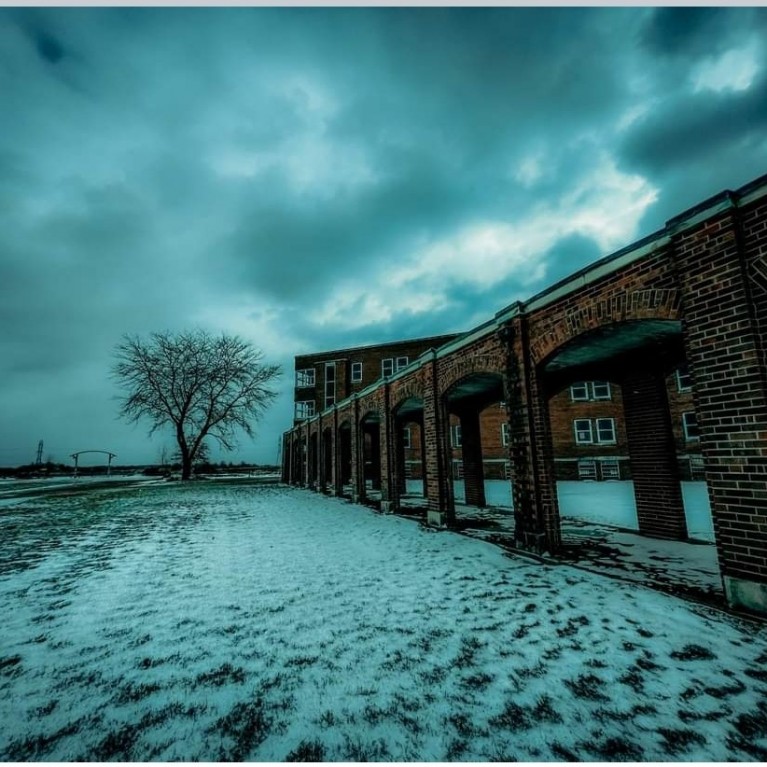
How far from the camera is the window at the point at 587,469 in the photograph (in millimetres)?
22641

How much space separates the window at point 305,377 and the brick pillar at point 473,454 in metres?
21.6

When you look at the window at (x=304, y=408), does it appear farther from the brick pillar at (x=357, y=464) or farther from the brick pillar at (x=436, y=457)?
the brick pillar at (x=436, y=457)

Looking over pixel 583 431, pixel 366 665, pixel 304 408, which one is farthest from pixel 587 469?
pixel 366 665

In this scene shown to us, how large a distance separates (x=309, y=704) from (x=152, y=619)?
2289 millimetres

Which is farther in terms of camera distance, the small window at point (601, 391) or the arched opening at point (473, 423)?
the small window at point (601, 391)

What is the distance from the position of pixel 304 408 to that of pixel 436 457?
24233mm

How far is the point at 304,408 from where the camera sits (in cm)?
3206

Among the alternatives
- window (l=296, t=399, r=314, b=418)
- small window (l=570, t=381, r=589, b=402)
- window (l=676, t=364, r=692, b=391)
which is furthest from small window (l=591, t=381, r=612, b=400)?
window (l=296, t=399, r=314, b=418)

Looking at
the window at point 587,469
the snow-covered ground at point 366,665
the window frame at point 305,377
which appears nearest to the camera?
the snow-covered ground at point 366,665

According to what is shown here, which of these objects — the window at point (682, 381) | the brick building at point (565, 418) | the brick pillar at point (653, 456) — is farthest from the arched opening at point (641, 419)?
the window at point (682, 381)

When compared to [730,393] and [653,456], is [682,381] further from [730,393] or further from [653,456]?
[730,393]

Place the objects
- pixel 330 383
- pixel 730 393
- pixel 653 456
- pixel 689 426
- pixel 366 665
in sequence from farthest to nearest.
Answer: pixel 330 383, pixel 689 426, pixel 653 456, pixel 730 393, pixel 366 665

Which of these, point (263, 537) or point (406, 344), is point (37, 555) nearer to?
point (263, 537)

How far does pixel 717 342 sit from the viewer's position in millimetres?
4070
